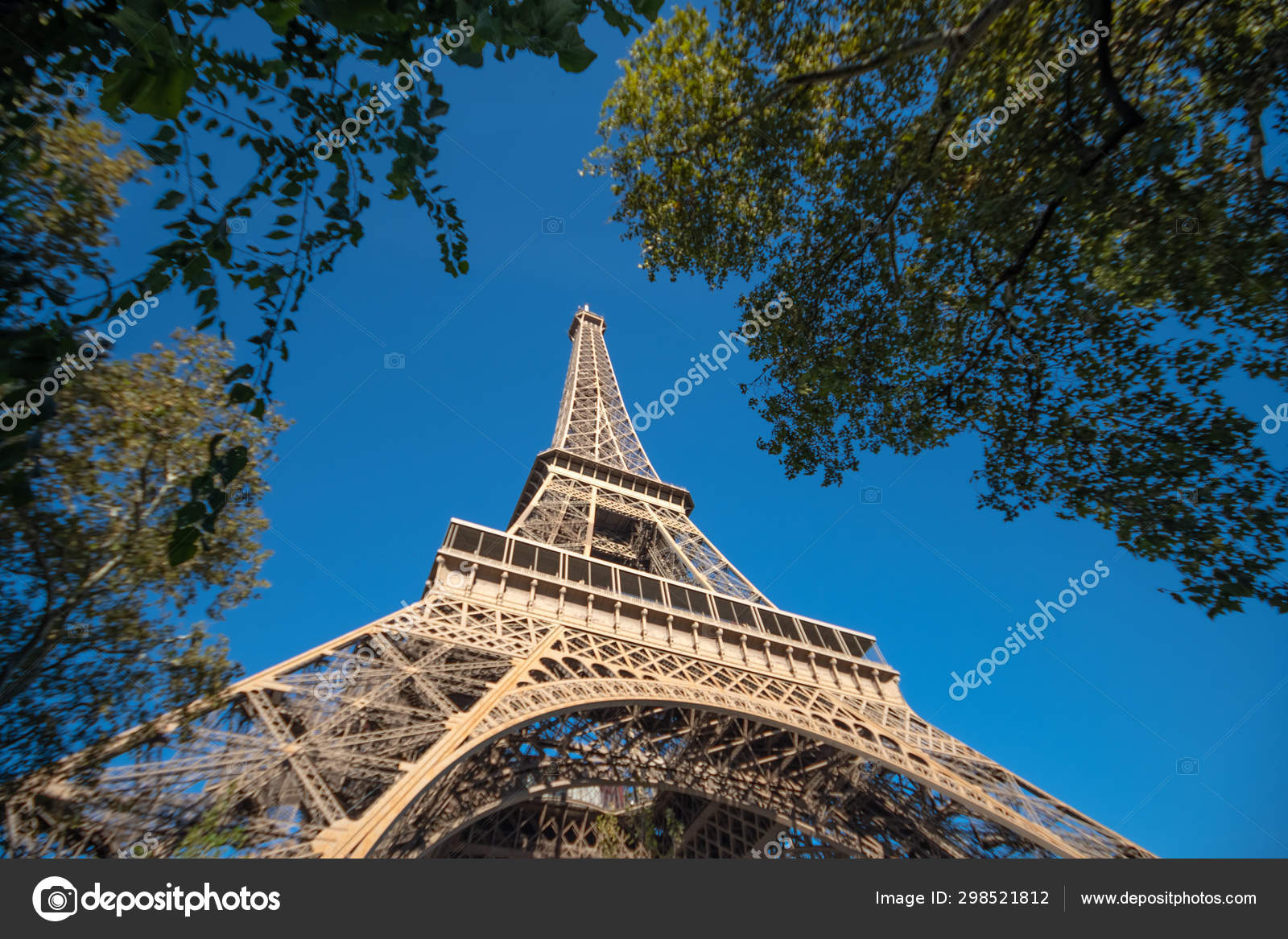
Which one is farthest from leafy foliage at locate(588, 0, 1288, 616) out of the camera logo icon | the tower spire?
the tower spire

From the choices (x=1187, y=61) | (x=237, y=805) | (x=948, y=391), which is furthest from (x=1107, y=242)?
(x=237, y=805)

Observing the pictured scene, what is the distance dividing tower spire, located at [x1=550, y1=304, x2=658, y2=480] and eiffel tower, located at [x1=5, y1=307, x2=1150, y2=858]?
740 centimetres

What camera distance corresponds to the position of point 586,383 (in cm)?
4122

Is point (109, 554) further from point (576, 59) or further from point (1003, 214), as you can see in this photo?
point (1003, 214)

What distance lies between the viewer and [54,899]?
13.8ft

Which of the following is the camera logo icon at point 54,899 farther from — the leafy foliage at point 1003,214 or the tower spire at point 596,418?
the tower spire at point 596,418

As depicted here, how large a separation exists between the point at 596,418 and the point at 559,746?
976 inches

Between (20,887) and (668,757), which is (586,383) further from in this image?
(20,887)

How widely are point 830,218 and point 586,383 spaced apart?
3234 cm

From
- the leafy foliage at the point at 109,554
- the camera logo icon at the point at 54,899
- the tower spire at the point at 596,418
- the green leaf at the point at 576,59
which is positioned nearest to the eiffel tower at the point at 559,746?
the leafy foliage at the point at 109,554

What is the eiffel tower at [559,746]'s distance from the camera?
8602mm

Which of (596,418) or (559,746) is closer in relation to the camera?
(559,746)

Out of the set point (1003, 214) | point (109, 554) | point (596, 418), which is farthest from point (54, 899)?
point (596, 418)

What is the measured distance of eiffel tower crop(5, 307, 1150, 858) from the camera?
860 cm
